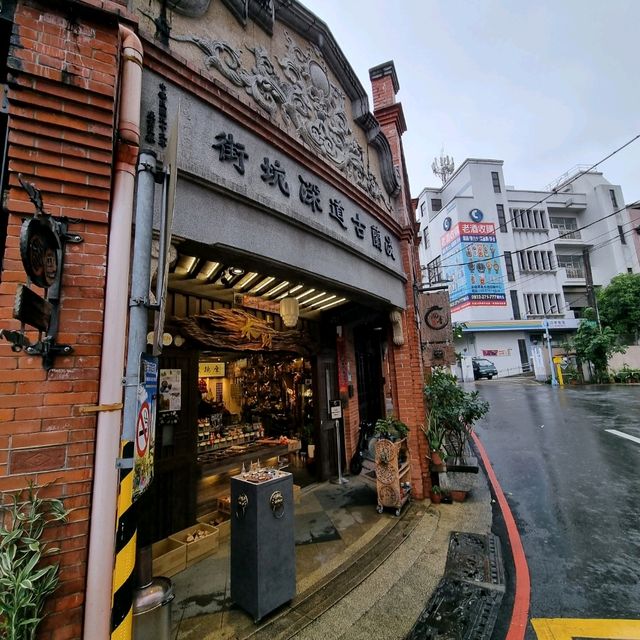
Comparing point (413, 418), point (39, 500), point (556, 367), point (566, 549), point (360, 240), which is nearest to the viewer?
point (39, 500)

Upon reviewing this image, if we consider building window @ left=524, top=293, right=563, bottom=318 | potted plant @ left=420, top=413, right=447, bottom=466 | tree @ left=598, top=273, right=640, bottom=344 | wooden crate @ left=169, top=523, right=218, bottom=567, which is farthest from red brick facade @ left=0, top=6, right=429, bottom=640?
building window @ left=524, top=293, right=563, bottom=318

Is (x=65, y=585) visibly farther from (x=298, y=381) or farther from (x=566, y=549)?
(x=298, y=381)

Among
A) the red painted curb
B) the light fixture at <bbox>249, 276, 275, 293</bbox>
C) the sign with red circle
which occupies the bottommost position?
the red painted curb

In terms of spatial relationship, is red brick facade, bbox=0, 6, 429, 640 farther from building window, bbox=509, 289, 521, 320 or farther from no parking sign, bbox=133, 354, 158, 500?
building window, bbox=509, 289, 521, 320

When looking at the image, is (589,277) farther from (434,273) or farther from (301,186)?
(301,186)

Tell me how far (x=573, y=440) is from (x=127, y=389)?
12.2m

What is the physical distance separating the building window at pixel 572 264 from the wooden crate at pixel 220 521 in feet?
133

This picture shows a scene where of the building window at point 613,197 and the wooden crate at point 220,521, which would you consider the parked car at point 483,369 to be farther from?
the wooden crate at point 220,521

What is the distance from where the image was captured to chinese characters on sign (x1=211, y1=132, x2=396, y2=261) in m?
3.39

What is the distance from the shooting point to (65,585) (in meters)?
1.93

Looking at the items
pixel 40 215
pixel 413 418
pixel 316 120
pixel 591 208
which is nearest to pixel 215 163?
pixel 40 215

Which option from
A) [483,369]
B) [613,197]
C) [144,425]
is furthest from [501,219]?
[144,425]

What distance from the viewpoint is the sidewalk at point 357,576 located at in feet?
10.5

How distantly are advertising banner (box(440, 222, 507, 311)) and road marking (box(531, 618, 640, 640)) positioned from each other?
98.8ft
